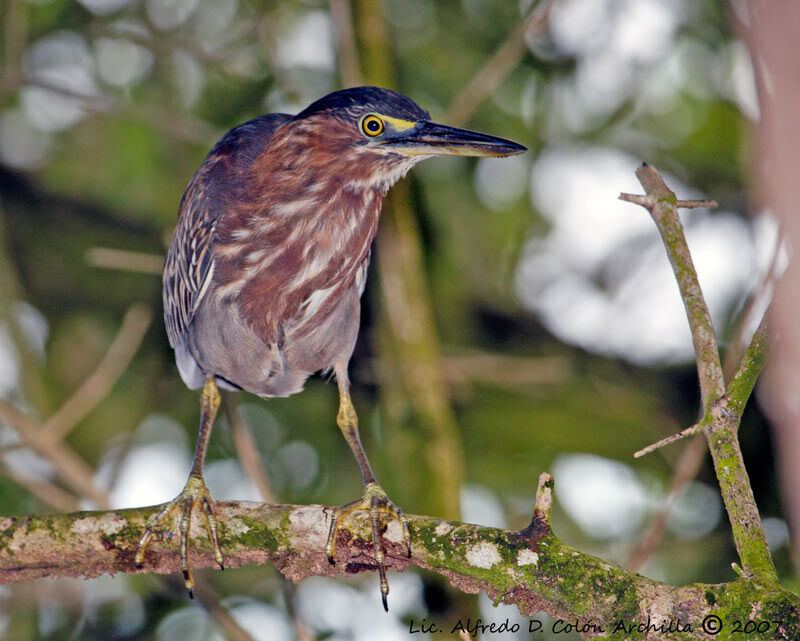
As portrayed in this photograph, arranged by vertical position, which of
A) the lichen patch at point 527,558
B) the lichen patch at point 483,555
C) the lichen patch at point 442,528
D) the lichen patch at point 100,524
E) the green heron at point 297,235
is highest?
the green heron at point 297,235

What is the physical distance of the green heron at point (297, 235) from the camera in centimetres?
352

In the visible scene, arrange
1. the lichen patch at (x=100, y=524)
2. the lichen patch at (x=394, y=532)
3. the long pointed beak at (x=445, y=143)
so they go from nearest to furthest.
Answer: the lichen patch at (x=394, y=532)
the lichen patch at (x=100, y=524)
the long pointed beak at (x=445, y=143)

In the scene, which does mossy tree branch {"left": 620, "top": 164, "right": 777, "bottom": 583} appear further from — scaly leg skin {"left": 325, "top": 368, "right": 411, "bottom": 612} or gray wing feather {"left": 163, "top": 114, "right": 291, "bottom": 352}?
gray wing feather {"left": 163, "top": 114, "right": 291, "bottom": 352}

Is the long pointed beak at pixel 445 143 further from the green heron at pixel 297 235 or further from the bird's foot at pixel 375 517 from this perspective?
the bird's foot at pixel 375 517

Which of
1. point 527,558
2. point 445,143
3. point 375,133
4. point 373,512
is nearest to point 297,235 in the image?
point 375,133

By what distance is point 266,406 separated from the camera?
595cm

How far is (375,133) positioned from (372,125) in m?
0.03

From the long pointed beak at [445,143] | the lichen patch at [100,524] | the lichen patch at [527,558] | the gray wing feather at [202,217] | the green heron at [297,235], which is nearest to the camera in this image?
the lichen patch at [527,558]

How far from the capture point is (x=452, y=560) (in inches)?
109

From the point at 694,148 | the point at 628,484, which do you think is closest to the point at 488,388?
the point at 628,484

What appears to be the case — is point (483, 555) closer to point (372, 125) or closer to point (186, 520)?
point (186, 520)

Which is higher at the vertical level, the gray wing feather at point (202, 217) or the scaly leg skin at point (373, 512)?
the gray wing feather at point (202, 217)

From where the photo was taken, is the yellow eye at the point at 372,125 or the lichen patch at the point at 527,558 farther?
the yellow eye at the point at 372,125

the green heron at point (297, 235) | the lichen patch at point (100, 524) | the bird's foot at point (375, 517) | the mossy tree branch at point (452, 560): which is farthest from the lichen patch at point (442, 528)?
the lichen patch at point (100, 524)
